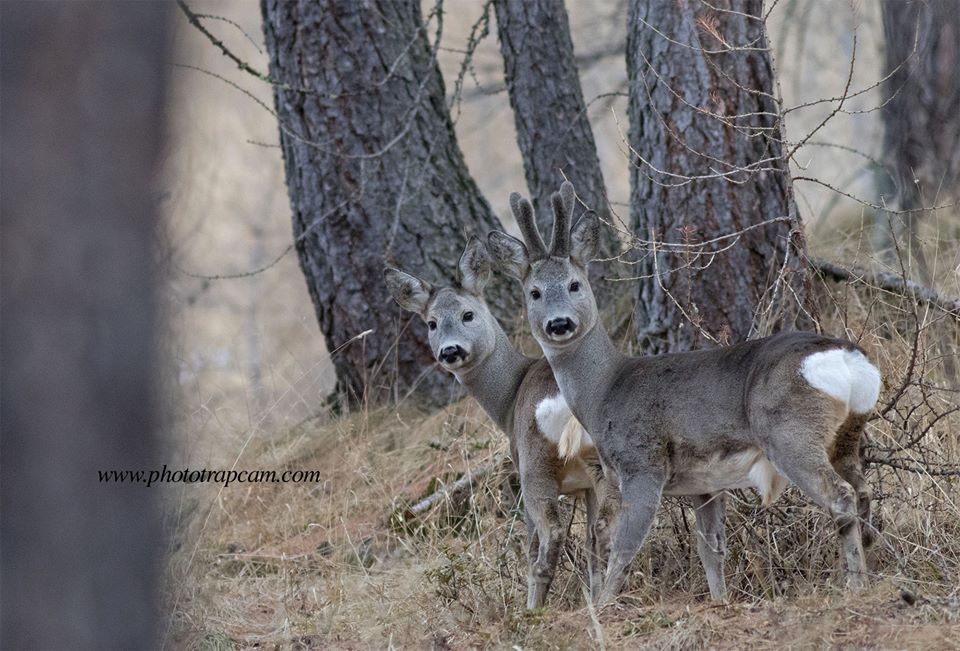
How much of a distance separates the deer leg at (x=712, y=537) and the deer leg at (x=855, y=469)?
0.54 metres

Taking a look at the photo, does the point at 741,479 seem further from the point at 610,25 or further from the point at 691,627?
the point at 610,25

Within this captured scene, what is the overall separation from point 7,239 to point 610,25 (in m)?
13.1

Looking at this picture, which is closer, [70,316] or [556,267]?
[70,316]

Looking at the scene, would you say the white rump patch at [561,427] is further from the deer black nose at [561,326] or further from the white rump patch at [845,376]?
the white rump patch at [845,376]

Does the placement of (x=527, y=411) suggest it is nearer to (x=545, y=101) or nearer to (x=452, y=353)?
(x=452, y=353)

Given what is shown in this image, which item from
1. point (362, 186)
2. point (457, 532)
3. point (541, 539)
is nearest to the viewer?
point (541, 539)

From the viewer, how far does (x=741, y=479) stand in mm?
4574

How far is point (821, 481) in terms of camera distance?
425 cm

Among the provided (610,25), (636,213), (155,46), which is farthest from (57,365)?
(610,25)

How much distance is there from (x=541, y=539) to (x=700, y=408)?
0.93m

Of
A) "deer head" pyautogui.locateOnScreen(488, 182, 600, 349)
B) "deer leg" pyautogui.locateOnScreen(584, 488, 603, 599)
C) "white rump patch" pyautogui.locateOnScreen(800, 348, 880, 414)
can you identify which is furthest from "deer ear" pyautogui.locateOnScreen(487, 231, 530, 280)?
"white rump patch" pyautogui.locateOnScreen(800, 348, 880, 414)

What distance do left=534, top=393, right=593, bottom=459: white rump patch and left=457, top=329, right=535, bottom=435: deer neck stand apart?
46 cm

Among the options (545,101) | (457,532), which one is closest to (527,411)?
(457,532)

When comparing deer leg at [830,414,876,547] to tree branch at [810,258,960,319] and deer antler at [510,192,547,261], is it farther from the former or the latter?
deer antler at [510,192,547,261]
